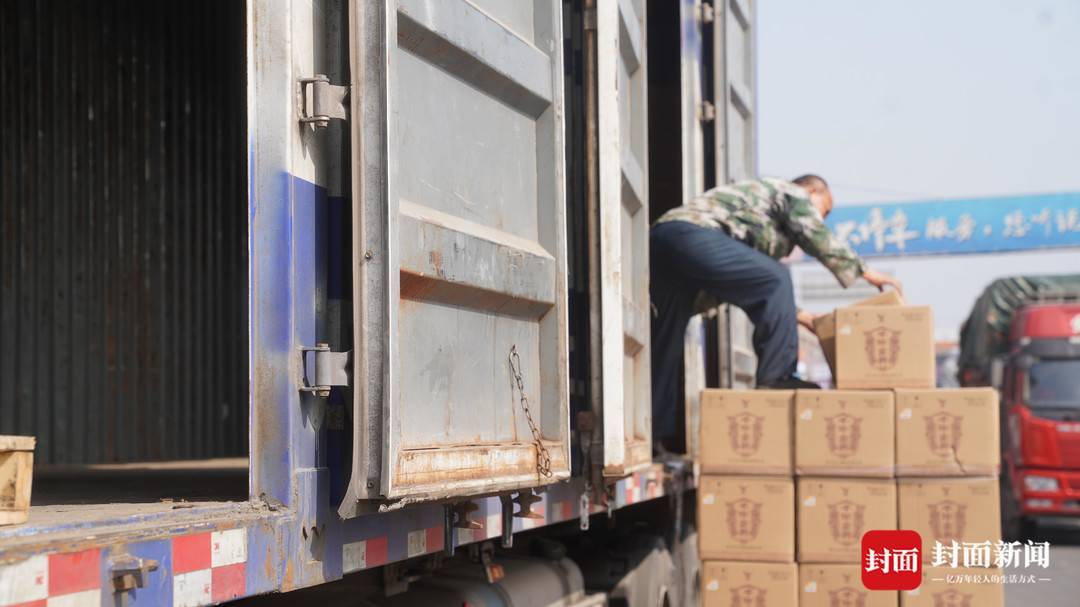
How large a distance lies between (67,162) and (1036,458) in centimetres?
1054

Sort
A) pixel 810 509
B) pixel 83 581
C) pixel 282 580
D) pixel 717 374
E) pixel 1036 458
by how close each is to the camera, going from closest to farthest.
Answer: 1. pixel 83 581
2. pixel 282 580
3. pixel 810 509
4. pixel 717 374
5. pixel 1036 458

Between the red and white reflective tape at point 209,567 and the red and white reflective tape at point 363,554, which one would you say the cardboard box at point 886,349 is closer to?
the red and white reflective tape at point 363,554

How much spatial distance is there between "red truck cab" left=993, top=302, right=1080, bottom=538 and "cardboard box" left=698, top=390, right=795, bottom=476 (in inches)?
363

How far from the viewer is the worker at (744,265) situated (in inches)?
245

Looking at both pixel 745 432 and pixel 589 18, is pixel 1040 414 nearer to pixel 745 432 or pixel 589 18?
pixel 745 432

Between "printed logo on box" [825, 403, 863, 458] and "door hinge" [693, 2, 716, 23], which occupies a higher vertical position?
"door hinge" [693, 2, 716, 23]

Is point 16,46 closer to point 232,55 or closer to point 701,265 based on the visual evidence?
point 232,55

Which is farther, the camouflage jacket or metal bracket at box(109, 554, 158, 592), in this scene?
the camouflage jacket

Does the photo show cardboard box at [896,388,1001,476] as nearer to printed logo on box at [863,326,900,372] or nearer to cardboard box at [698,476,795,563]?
printed logo on box at [863,326,900,372]

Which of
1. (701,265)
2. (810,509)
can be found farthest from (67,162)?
(810,509)

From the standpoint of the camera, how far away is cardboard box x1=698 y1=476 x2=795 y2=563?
204 inches

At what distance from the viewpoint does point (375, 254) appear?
2535 millimetres

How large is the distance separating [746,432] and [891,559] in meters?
0.75

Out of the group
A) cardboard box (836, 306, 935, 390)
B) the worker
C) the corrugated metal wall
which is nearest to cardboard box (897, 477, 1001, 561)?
cardboard box (836, 306, 935, 390)
